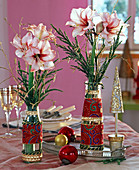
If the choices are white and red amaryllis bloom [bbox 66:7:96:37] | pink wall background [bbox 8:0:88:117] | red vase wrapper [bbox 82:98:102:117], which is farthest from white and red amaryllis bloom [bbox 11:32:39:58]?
pink wall background [bbox 8:0:88:117]

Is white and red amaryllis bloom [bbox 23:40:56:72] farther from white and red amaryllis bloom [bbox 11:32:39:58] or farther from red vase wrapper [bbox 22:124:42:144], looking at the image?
red vase wrapper [bbox 22:124:42:144]

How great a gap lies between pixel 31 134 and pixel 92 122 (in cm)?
20

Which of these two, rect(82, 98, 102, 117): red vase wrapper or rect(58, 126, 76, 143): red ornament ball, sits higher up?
rect(82, 98, 102, 117): red vase wrapper

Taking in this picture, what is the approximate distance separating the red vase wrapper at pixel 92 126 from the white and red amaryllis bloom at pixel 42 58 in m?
0.22

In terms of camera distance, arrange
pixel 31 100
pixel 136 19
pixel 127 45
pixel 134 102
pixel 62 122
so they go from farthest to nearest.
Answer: pixel 136 19 → pixel 127 45 → pixel 134 102 → pixel 62 122 → pixel 31 100

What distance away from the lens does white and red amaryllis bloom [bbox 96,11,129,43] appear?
1033 millimetres

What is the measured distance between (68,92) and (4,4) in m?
1.07

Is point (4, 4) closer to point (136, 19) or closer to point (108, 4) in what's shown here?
point (108, 4)

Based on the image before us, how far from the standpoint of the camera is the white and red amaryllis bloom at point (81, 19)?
3.34ft

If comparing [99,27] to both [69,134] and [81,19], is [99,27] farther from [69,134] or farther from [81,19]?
[69,134]

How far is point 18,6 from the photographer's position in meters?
3.33

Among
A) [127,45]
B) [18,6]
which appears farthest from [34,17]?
[127,45]

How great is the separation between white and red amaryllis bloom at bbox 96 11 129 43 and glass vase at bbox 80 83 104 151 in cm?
16

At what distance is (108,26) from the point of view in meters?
1.05
